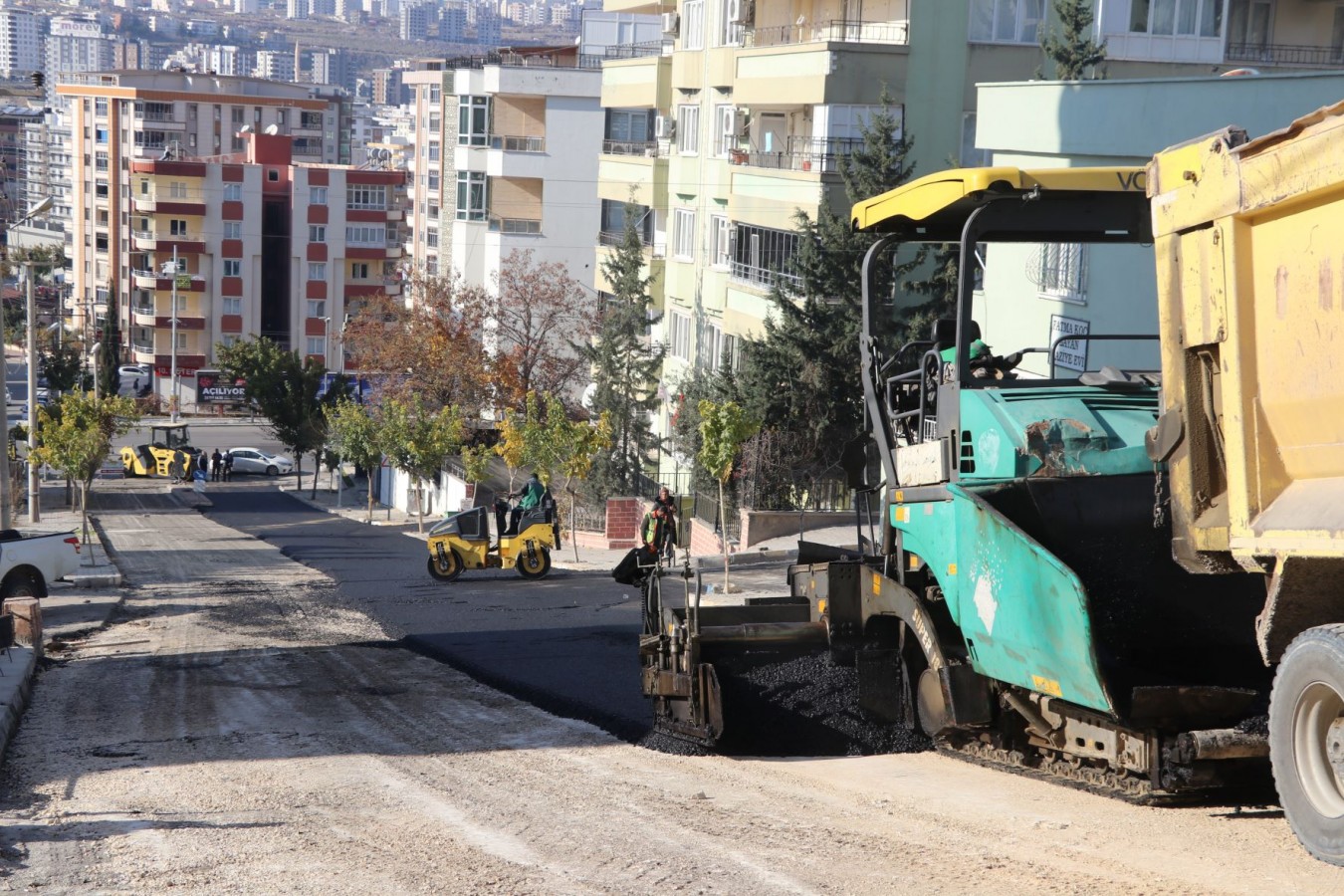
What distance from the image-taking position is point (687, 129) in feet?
123

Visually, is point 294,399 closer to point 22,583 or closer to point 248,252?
point 22,583

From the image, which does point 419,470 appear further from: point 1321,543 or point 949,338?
point 1321,543

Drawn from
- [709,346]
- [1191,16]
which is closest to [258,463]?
[709,346]

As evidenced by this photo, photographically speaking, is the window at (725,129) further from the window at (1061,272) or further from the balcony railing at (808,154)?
the window at (1061,272)

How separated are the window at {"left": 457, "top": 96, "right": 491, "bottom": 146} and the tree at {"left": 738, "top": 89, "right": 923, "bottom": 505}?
1111 inches

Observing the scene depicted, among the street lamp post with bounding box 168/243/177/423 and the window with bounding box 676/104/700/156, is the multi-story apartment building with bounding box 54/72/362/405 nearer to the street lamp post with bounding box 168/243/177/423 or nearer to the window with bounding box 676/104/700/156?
the street lamp post with bounding box 168/243/177/423

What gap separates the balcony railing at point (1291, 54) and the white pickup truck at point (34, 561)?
68.6ft

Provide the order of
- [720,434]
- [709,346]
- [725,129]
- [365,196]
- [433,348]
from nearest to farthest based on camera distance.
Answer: [720,434] → [709,346] → [725,129] → [433,348] → [365,196]

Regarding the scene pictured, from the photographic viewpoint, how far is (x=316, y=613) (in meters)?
18.4

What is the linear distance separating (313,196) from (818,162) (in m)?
68.6

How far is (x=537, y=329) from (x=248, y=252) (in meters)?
47.3

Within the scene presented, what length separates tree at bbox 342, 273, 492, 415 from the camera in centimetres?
4578

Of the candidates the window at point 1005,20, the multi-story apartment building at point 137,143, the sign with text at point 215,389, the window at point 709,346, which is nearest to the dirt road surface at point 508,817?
the window at point 1005,20

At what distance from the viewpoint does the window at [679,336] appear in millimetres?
37000
